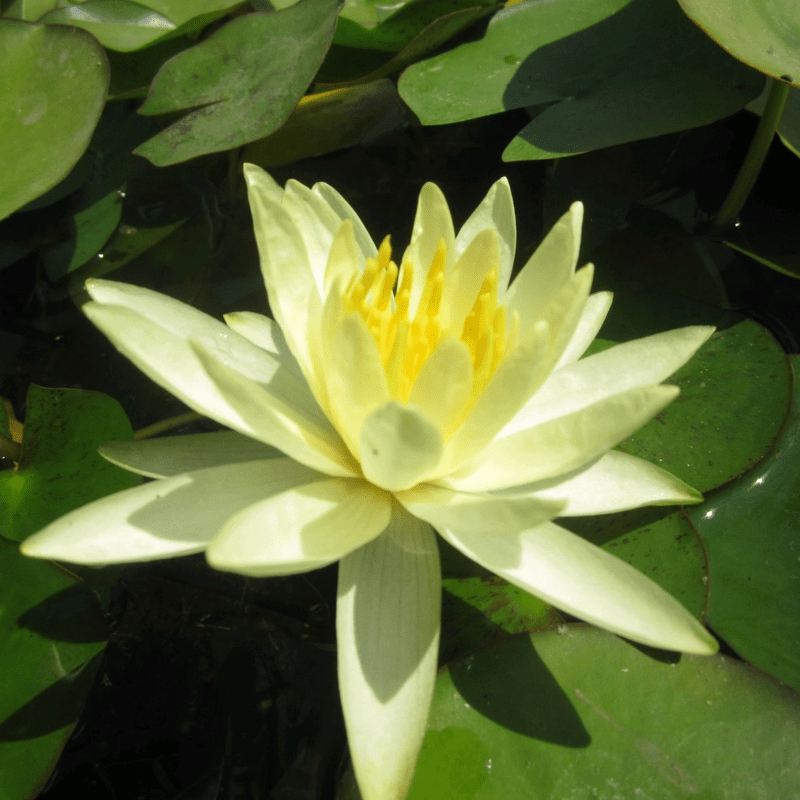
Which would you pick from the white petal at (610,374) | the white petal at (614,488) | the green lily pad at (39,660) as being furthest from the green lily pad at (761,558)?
the green lily pad at (39,660)

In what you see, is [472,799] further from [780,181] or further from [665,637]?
[780,181]

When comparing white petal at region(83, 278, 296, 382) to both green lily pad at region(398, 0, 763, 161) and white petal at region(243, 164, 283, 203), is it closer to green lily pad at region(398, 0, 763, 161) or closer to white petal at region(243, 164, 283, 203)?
white petal at region(243, 164, 283, 203)

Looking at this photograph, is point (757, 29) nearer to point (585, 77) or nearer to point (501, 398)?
point (585, 77)

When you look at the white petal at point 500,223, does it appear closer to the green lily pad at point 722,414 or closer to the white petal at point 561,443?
the white petal at point 561,443

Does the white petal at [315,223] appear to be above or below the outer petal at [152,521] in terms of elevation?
above

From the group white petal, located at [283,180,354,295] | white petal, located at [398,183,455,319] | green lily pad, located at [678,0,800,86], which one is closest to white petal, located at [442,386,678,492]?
white petal, located at [398,183,455,319]

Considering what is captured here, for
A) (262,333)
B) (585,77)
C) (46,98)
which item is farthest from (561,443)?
(46,98)
